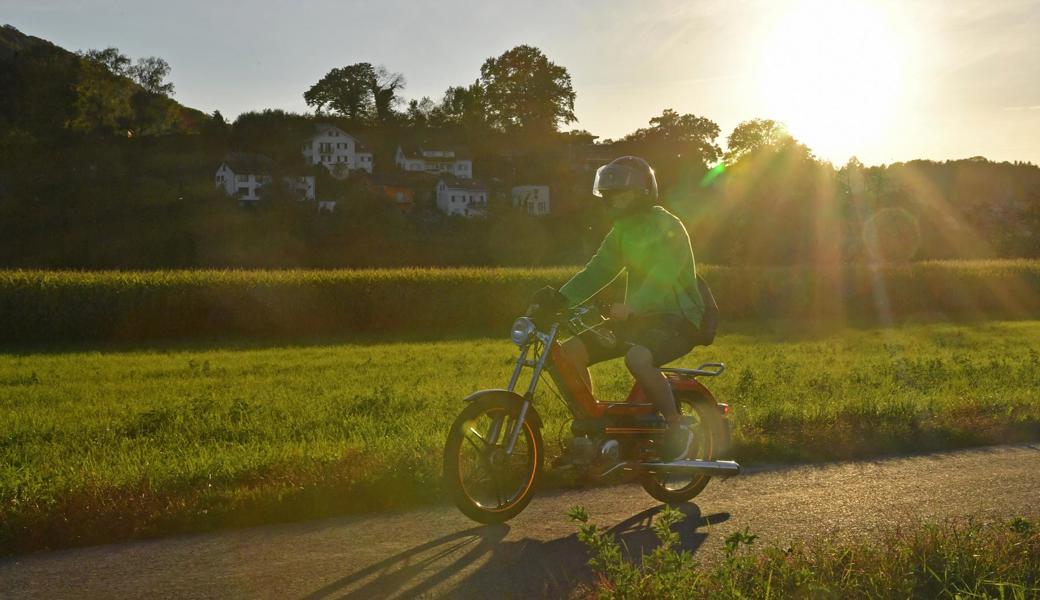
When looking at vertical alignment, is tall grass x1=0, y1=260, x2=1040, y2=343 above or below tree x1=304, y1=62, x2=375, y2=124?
below

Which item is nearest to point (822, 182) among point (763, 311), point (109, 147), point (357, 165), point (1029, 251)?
point (1029, 251)

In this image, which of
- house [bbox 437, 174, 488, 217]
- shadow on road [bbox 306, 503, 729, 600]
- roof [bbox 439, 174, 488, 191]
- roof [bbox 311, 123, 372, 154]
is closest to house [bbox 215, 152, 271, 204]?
roof [bbox 311, 123, 372, 154]

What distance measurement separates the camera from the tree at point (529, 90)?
100625 millimetres

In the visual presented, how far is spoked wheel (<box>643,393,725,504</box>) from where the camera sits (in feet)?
23.2

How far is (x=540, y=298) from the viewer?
251 inches

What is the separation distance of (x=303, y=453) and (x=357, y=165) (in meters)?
111

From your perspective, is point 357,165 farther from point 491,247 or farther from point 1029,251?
point 1029,251

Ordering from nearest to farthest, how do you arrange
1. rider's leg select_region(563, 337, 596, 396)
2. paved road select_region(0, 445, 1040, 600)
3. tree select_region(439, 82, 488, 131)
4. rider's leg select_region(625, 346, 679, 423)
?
1. paved road select_region(0, 445, 1040, 600)
2. rider's leg select_region(563, 337, 596, 396)
3. rider's leg select_region(625, 346, 679, 423)
4. tree select_region(439, 82, 488, 131)

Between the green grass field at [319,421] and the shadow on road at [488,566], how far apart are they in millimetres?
1369

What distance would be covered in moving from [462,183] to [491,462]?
321 feet

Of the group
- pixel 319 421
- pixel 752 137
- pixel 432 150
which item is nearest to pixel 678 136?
pixel 752 137

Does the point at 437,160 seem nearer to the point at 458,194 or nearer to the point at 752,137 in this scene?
the point at 458,194

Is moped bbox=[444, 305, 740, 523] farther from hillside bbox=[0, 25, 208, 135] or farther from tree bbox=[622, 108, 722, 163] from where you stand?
hillside bbox=[0, 25, 208, 135]

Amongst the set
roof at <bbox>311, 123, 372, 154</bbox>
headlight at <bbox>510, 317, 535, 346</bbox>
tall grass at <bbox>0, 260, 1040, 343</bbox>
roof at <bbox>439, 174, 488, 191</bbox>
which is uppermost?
roof at <bbox>311, 123, 372, 154</bbox>
